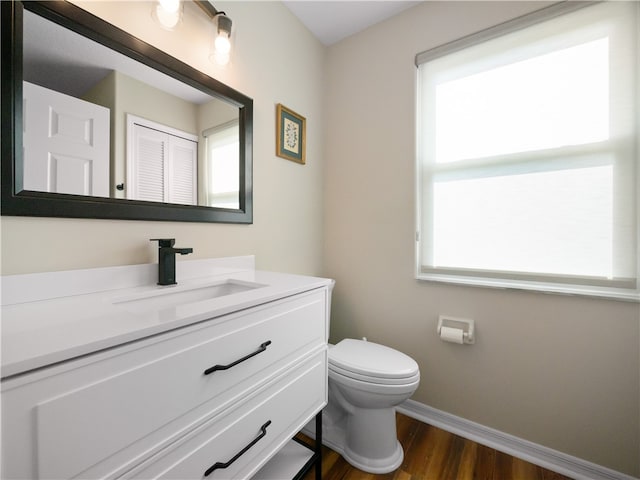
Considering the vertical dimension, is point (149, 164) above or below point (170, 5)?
below

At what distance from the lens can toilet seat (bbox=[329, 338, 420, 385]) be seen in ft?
3.95

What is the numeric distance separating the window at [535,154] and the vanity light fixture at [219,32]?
111cm

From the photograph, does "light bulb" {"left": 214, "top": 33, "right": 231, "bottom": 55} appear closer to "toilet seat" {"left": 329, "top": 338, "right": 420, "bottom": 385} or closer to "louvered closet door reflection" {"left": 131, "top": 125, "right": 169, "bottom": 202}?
"louvered closet door reflection" {"left": 131, "top": 125, "right": 169, "bottom": 202}

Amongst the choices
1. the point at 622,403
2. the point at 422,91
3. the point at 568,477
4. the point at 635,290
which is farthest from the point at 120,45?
the point at 568,477

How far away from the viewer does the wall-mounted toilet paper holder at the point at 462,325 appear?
4.73ft

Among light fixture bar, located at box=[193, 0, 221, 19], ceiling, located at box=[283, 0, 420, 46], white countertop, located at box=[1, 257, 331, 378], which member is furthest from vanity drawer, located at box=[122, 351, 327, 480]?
ceiling, located at box=[283, 0, 420, 46]

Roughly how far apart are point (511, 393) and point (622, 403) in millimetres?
398

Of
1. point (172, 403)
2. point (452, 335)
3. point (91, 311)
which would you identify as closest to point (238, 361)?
point (172, 403)

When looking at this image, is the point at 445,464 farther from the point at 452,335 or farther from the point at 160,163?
the point at 160,163

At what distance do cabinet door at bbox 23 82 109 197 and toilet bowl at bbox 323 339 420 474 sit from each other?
1.23 metres

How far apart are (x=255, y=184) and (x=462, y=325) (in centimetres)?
139

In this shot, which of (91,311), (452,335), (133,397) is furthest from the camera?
(452,335)

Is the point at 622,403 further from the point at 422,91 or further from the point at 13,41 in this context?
the point at 13,41

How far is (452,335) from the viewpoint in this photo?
1.45 metres
